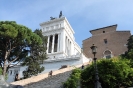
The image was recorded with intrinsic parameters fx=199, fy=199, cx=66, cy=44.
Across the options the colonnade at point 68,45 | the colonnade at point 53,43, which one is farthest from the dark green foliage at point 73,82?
the colonnade at point 68,45

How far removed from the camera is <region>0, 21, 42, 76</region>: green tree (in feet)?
77.9

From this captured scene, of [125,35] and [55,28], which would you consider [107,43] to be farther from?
[55,28]

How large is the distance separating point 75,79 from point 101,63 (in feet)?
7.57

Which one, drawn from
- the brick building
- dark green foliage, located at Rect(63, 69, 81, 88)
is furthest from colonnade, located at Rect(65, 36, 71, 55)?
dark green foliage, located at Rect(63, 69, 81, 88)

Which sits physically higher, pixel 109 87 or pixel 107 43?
pixel 107 43

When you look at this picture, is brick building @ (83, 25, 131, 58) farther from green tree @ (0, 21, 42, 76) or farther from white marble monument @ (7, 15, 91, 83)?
green tree @ (0, 21, 42, 76)

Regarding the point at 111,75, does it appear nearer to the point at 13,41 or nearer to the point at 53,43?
the point at 13,41

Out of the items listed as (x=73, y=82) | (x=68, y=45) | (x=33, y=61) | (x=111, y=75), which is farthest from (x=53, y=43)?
(x=111, y=75)

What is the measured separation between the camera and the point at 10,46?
24516 mm

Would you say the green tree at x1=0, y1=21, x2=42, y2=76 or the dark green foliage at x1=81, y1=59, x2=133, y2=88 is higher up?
the green tree at x1=0, y1=21, x2=42, y2=76

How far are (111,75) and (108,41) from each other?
2631 centimetres

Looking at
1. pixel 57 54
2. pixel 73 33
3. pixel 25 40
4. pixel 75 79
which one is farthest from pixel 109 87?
pixel 73 33

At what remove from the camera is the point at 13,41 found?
81.6 ft

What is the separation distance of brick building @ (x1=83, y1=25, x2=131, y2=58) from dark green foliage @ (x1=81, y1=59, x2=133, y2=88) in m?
23.4
